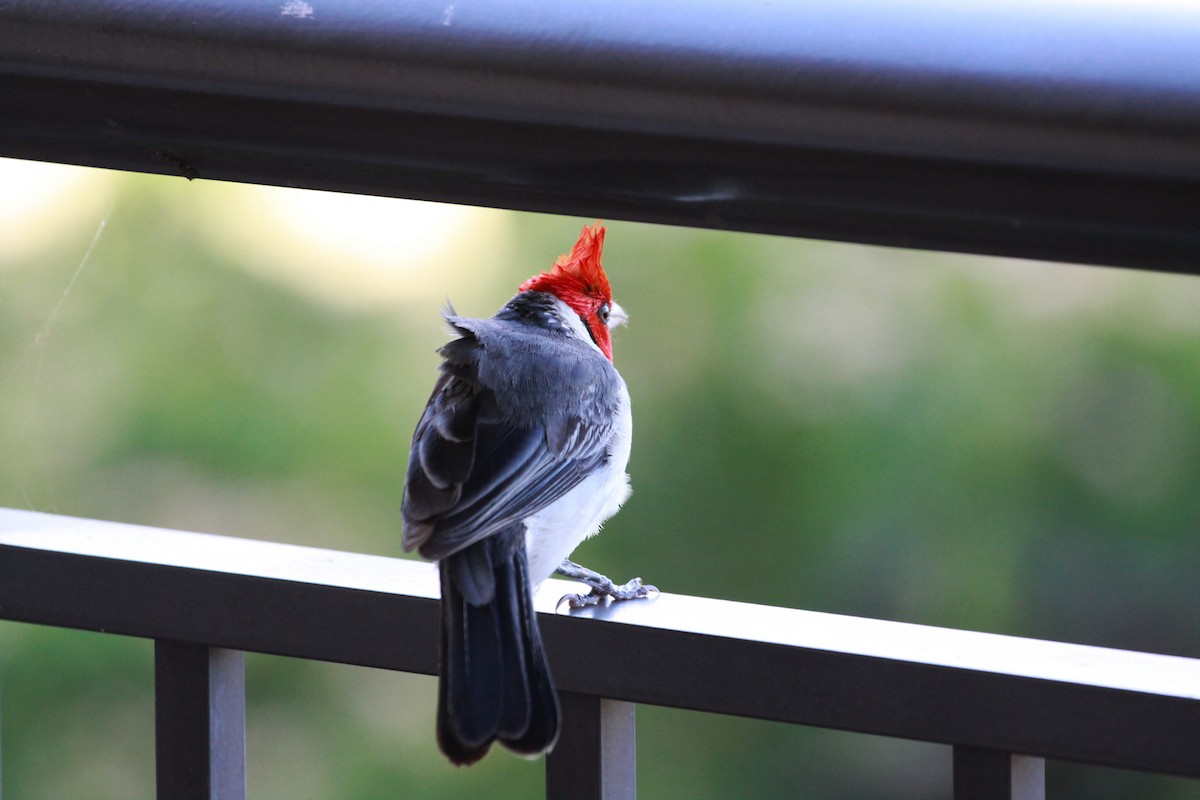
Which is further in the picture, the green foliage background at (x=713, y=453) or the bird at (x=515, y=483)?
the green foliage background at (x=713, y=453)

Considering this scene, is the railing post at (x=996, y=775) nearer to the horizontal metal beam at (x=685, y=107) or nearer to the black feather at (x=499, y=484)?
the black feather at (x=499, y=484)

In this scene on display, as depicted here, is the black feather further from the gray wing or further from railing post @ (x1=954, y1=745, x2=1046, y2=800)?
railing post @ (x1=954, y1=745, x2=1046, y2=800)

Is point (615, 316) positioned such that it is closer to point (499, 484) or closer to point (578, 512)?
point (578, 512)

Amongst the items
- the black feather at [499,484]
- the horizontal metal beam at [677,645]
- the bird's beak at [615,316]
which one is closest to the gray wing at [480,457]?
the black feather at [499,484]

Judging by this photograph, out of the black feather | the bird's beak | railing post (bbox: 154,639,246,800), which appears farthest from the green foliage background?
railing post (bbox: 154,639,246,800)

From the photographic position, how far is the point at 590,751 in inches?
40.4

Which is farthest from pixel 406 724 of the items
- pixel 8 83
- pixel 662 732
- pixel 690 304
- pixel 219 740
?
pixel 8 83

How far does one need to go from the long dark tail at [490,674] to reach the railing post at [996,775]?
0.95 feet

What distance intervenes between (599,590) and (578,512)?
7.9 inches

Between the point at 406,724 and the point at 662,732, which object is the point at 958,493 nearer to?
the point at 662,732

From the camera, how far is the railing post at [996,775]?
91 centimetres

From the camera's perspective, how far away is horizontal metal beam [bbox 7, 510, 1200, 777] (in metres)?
0.87

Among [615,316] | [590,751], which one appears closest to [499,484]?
[590,751]

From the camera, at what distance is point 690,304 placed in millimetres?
4875
